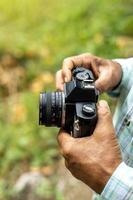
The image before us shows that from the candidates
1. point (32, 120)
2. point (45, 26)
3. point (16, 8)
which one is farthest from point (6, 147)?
point (16, 8)

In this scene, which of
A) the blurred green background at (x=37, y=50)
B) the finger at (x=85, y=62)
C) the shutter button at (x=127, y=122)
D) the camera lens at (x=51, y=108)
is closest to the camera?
the camera lens at (x=51, y=108)

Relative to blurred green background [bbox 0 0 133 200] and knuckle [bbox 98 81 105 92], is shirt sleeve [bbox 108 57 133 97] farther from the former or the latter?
blurred green background [bbox 0 0 133 200]

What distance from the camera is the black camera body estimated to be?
201cm

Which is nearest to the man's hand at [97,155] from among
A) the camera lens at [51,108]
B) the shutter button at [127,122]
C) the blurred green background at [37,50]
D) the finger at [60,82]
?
the camera lens at [51,108]

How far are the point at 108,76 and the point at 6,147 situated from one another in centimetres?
254

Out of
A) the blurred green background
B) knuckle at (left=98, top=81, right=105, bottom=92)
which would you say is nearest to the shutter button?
knuckle at (left=98, top=81, right=105, bottom=92)

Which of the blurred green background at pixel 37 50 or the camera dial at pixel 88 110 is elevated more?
the camera dial at pixel 88 110

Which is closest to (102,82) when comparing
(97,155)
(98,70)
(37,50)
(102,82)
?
(102,82)

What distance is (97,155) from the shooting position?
1.95 meters

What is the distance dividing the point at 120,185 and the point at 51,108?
0.39 meters

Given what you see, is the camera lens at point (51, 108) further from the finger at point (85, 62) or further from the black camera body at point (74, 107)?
Answer: the finger at point (85, 62)

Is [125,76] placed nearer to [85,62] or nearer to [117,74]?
[117,74]

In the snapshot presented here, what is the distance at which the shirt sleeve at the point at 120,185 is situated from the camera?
76.0 inches

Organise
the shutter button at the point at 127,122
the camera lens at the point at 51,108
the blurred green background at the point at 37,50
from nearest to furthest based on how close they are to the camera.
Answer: the camera lens at the point at 51,108
the shutter button at the point at 127,122
the blurred green background at the point at 37,50
